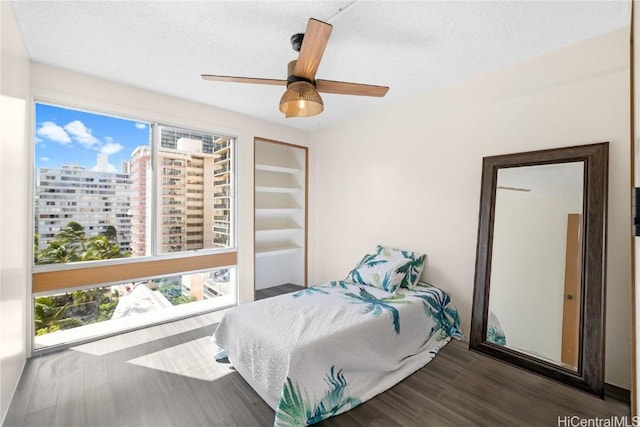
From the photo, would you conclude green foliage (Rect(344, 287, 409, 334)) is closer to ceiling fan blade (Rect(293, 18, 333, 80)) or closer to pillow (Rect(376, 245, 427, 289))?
pillow (Rect(376, 245, 427, 289))

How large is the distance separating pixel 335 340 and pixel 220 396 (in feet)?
3.02

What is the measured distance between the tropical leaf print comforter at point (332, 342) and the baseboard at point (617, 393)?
1.03 m

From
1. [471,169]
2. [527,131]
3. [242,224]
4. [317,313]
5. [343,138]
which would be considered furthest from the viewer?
[343,138]

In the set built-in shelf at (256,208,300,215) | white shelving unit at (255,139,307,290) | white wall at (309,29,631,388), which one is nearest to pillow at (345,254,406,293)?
white wall at (309,29,631,388)

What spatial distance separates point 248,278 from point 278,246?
879mm

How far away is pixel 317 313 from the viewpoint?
7.41 feet

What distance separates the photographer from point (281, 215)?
15.7ft

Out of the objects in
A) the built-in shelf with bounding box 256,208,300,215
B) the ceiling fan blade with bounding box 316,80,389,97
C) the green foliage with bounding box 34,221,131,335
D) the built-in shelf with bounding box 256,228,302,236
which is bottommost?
the green foliage with bounding box 34,221,131,335

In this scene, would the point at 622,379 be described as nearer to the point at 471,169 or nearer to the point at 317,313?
the point at 471,169

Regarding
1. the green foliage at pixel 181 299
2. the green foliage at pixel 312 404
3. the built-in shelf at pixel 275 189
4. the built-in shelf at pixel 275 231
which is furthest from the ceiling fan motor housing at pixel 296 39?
the green foliage at pixel 181 299

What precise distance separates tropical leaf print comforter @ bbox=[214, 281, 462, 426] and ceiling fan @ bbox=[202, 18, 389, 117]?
5.11 feet

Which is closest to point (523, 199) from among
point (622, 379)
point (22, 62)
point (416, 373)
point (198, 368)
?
→ point (622, 379)

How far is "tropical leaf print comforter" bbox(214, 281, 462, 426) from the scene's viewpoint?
1764mm

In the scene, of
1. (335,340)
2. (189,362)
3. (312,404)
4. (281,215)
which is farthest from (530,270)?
(281,215)
